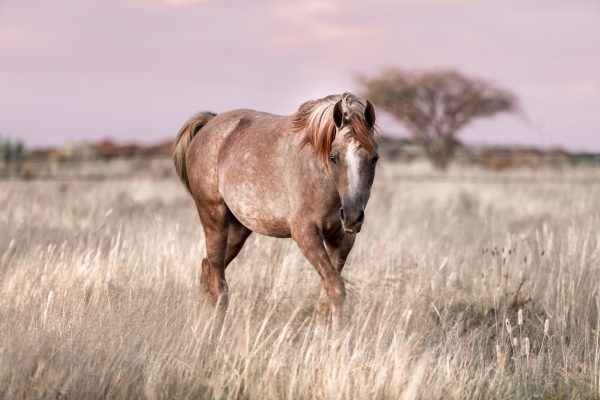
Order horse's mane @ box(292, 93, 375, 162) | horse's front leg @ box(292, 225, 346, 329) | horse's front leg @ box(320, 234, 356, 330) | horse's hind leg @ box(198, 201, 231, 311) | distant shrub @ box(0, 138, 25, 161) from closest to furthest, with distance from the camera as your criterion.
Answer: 1. horse's mane @ box(292, 93, 375, 162)
2. horse's front leg @ box(292, 225, 346, 329)
3. horse's front leg @ box(320, 234, 356, 330)
4. horse's hind leg @ box(198, 201, 231, 311)
5. distant shrub @ box(0, 138, 25, 161)

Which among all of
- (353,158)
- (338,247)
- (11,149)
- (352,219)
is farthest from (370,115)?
(11,149)

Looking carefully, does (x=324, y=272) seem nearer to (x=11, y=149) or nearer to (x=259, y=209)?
(x=259, y=209)

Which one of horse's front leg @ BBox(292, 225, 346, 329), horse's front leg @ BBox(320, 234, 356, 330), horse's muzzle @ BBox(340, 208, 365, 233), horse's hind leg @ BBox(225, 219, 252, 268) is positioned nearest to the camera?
horse's muzzle @ BBox(340, 208, 365, 233)

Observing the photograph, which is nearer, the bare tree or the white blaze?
the white blaze

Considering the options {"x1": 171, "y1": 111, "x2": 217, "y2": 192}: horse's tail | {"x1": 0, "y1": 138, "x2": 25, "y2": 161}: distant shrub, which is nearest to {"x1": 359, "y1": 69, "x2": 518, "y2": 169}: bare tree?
{"x1": 0, "y1": 138, "x2": 25, "y2": 161}: distant shrub

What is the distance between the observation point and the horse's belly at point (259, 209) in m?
4.67

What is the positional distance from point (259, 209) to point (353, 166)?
107 cm

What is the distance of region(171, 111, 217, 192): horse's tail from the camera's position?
19.6ft

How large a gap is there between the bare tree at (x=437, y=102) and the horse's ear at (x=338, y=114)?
28.9 meters

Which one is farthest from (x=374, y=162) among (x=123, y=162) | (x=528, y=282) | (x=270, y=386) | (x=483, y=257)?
(x=123, y=162)

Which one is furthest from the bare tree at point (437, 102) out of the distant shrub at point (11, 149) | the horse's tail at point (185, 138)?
the horse's tail at point (185, 138)

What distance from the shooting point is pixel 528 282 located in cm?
616

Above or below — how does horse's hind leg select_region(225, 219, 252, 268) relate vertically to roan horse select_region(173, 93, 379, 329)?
below

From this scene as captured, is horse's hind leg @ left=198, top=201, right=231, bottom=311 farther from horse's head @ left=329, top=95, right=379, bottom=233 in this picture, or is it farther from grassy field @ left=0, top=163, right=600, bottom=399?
horse's head @ left=329, top=95, right=379, bottom=233
